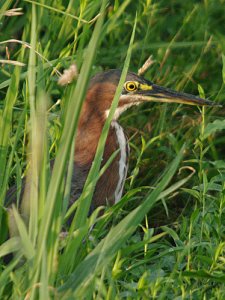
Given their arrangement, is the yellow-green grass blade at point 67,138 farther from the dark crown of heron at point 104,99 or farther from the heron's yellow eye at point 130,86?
the heron's yellow eye at point 130,86

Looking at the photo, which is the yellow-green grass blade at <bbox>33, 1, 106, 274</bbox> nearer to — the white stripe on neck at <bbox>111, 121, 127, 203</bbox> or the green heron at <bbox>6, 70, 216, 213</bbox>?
the green heron at <bbox>6, 70, 216, 213</bbox>

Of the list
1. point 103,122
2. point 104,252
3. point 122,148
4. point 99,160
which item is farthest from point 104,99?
point 104,252

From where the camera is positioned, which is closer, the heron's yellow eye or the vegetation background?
the vegetation background

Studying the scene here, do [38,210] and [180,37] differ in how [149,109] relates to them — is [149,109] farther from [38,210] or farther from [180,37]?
[38,210]

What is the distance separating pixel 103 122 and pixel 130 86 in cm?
23

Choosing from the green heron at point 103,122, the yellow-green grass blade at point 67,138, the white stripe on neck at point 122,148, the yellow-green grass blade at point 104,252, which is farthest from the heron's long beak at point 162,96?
the yellow-green grass blade at point 67,138

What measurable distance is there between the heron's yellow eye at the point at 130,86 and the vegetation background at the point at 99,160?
30 cm

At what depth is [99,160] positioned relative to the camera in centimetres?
330

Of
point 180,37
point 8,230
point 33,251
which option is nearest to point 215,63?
point 180,37

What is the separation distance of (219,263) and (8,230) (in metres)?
0.82

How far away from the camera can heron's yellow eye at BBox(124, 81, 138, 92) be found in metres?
4.59

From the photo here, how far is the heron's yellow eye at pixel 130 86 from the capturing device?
459cm

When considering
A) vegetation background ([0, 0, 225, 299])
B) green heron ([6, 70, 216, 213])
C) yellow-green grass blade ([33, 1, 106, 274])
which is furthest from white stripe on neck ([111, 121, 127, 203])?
yellow-green grass blade ([33, 1, 106, 274])

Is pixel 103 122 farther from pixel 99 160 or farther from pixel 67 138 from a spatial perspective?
pixel 67 138
